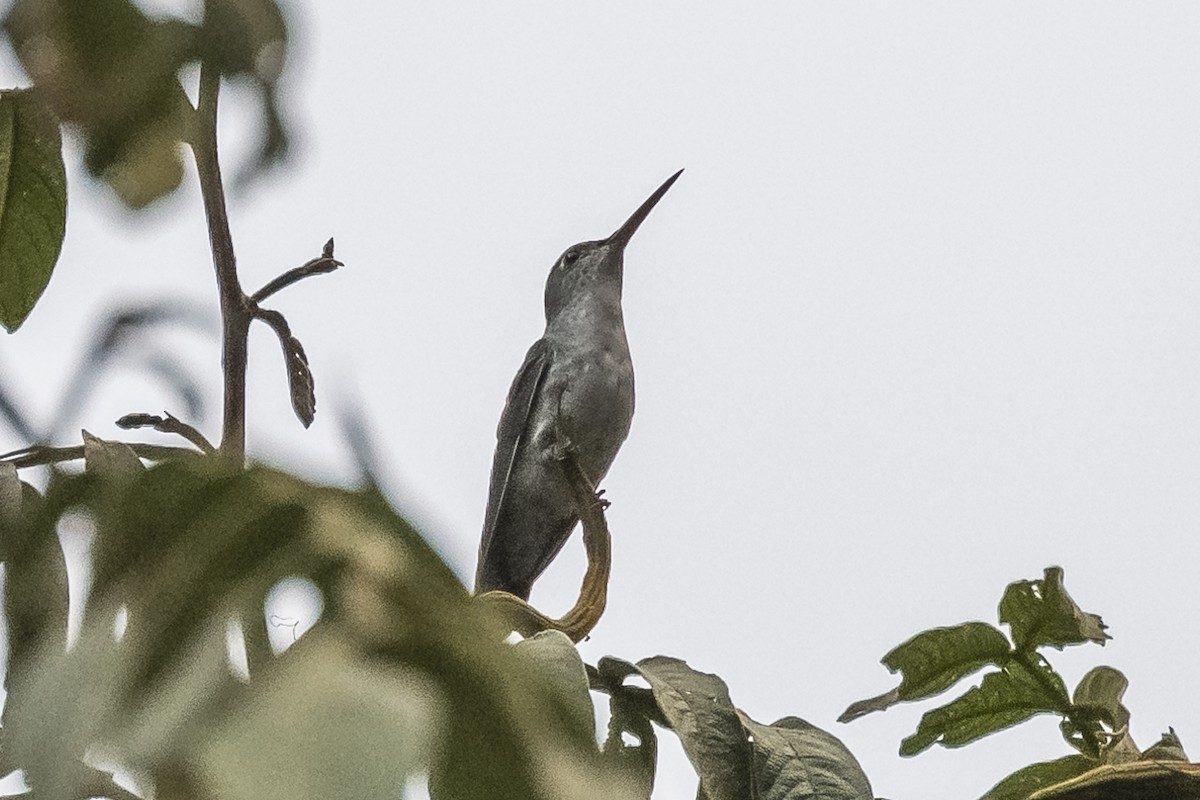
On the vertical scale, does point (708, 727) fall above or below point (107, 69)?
below

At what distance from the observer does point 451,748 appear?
401mm

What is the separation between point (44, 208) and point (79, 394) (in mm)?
758

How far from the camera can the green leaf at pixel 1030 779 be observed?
1347mm

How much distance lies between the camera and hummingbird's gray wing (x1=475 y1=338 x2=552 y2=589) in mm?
4441

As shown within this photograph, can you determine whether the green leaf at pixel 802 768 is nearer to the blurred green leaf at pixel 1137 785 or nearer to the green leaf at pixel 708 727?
the green leaf at pixel 708 727

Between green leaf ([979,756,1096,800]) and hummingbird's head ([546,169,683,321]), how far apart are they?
12.5 feet

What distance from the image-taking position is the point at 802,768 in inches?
43.3

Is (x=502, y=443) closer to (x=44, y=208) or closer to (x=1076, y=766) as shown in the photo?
(x=44, y=208)

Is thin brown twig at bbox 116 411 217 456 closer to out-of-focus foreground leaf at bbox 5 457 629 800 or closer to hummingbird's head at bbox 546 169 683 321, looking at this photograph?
out-of-focus foreground leaf at bbox 5 457 629 800

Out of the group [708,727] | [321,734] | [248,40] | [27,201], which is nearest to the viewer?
[321,734]

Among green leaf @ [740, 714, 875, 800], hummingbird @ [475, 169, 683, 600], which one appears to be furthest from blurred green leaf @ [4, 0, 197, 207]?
hummingbird @ [475, 169, 683, 600]

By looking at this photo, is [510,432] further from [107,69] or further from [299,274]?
[107,69]

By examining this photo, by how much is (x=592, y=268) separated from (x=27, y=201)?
3.74 m

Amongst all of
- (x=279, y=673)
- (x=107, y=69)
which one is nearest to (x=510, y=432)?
(x=107, y=69)
